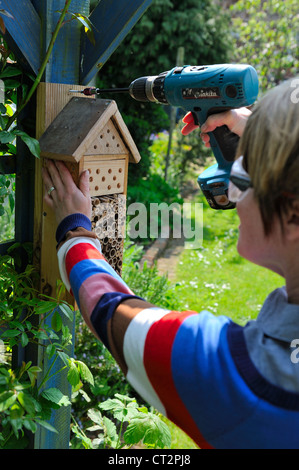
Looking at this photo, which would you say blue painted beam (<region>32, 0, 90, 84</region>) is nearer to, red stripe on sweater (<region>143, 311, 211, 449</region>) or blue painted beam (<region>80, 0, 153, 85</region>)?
blue painted beam (<region>80, 0, 153, 85</region>)

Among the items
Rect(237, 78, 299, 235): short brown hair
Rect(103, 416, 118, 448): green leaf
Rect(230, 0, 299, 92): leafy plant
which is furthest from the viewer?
Rect(230, 0, 299, 92): leafy plant

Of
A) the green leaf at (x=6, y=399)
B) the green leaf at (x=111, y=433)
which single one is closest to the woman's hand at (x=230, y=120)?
the green leaf at (x=6, y=399)

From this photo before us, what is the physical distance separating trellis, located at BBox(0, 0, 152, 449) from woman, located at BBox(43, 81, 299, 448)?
0.68m

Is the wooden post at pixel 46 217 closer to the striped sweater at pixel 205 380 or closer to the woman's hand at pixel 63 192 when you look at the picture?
the woman's hand at pixel 63 192

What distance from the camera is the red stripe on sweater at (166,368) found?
0.89m

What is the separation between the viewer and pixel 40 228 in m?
1.51

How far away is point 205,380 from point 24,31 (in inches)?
42.1

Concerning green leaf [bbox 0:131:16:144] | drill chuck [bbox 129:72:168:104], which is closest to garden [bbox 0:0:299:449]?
green leaf [bbox 0:131:16:144]

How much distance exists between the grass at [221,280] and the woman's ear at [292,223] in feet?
9.90

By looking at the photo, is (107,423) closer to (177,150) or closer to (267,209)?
(267,209)

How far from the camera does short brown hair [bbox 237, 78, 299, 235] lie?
32.0 inches
